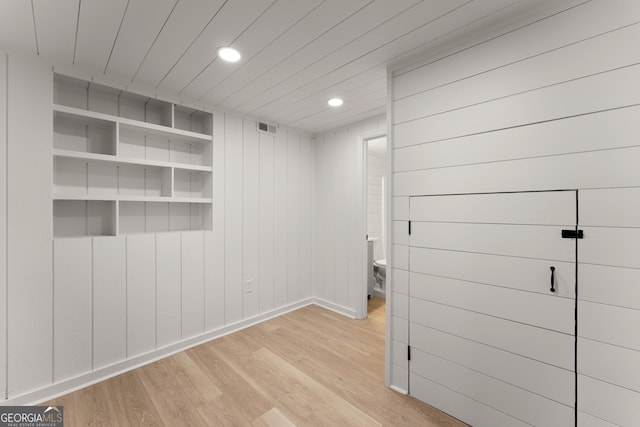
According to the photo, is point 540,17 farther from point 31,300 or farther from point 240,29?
point 31,300

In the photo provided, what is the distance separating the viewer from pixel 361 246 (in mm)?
3371

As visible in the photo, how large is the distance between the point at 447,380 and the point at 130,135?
330 cm

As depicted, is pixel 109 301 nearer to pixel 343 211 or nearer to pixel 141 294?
pixel 141 294

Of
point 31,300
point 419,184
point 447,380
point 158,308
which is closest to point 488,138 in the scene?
point 419,184

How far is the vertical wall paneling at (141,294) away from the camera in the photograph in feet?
7.71

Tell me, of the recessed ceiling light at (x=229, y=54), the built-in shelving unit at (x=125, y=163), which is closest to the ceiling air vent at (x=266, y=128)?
the built-in shelving unit at (x=125, y=163)

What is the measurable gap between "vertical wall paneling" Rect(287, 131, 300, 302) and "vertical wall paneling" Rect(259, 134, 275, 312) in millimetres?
267

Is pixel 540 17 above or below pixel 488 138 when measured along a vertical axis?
above

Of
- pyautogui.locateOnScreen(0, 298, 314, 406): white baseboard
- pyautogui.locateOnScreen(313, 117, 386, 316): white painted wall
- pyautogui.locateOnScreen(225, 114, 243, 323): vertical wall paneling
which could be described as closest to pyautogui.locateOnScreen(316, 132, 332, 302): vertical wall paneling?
pyautogui.locateOnScreen(313, 117, 386, 316): white painted wall

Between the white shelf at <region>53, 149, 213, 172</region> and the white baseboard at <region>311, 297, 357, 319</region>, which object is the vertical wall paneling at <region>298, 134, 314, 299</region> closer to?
the white baseboard at <region>311, 297, 357, 319</region>

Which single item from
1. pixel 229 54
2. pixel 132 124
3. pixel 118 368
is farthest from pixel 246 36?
pixel 118 368

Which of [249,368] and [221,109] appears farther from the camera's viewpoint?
[221,109]

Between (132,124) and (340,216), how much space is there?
2.46 metres

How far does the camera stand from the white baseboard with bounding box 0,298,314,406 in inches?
74.1
